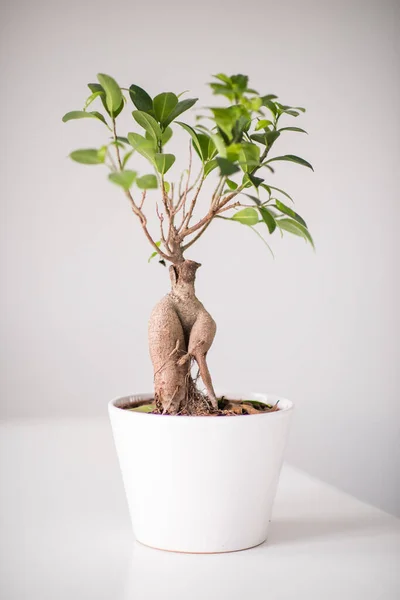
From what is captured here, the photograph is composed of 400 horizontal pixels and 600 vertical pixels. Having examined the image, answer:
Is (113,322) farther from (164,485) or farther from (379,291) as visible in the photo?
(164,485)

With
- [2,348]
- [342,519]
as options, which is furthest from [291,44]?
[342,519]

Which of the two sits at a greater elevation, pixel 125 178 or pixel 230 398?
pixel 125 178

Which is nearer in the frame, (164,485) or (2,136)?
(164,485)

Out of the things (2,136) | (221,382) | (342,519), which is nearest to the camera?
(342,519)

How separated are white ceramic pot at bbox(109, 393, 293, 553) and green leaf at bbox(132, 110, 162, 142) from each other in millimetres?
427

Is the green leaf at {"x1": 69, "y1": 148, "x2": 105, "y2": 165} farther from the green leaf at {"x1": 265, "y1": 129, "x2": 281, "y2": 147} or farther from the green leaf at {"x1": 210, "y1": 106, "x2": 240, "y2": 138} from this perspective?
the green leaf at {"x1": 265, "y1": 129, "x2": 281, "y2": 147}

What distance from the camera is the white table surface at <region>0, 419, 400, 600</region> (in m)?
0.92

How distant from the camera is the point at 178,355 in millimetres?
1182

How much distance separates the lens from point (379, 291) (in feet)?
10.7

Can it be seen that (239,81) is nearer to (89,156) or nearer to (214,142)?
(214,142)

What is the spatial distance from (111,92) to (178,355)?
1.40ft

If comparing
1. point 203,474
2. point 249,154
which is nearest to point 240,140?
point 249,154

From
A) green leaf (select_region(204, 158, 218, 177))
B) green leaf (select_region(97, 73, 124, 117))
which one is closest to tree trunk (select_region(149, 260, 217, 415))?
green leaf (select_region(204, 158, 218, 177))

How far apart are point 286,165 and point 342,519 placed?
2.12 meters
